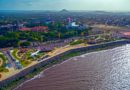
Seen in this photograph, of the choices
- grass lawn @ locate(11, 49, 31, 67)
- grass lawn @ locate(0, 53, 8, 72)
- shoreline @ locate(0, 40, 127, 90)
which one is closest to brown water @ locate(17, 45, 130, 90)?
shoreline @ locate(0, 40, 127, 90)

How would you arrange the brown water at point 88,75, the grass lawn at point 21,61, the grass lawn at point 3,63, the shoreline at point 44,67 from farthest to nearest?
the grass lawn at point 21,61, the grass lawn at point 3,63, the shoreline at point 44,67, the brown water at point 88,75

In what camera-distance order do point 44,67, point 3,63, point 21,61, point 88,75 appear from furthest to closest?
point 21,61
point 44,67
point 3,63
point 88,75

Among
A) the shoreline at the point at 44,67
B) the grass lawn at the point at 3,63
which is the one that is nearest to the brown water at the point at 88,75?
the shoreline at the point at 44,67

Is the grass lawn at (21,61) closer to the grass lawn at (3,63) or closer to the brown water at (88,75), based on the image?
the grass lawn at (3,63)

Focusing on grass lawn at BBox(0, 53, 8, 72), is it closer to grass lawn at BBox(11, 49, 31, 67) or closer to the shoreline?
grass lawn at BBox(11, 49, 31, 67)

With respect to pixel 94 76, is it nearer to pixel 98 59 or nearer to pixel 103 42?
pixel 98 59

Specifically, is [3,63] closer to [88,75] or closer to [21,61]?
[21,61]

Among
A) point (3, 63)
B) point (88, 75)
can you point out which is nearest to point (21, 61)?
point (3, 63)

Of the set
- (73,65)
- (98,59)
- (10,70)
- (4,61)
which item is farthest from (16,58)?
(98,59)

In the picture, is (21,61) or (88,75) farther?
(21,61)
